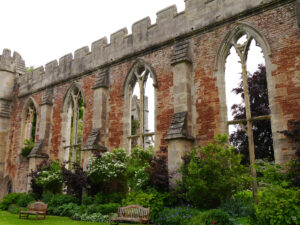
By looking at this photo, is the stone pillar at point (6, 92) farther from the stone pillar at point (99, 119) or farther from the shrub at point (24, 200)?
the stone pillar at point (99, 119)

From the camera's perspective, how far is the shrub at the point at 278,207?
6246 millimetres

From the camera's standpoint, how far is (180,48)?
11.3m

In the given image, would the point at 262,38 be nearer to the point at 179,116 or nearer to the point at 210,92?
the point at 210,92

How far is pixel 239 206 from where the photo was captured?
819 centimetres

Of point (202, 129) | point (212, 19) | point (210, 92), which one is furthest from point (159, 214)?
point (212, 19)

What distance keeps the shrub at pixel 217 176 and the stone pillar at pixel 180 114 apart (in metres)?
1.34

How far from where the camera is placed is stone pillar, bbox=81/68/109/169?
502 inches

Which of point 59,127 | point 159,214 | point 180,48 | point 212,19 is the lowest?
point 159,214

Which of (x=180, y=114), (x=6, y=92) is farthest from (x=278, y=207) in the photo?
(x=6, y=92)

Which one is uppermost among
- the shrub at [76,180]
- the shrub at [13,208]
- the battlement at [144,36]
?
the battlement at [144,36]

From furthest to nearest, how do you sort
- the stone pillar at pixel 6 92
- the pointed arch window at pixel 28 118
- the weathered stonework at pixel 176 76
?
1. the stone pillar at pixel 6 92
2. the pointed arch window at pixel 28 118
3. the weathered stonework at pixel 176 76

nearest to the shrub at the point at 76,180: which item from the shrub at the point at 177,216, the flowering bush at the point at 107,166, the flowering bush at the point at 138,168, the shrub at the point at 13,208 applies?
the flowering bush at the point at 107,166

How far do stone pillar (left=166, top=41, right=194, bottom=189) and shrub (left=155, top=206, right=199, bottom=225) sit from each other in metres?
1.30

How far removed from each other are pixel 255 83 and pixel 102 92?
330 inches
